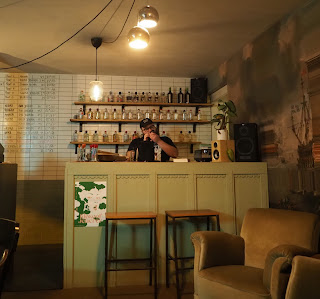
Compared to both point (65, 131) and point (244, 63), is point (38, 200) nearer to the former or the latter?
point (65, 131)

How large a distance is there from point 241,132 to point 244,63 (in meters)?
1.13

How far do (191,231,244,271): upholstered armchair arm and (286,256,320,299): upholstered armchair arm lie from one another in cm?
75

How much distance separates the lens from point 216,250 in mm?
2432

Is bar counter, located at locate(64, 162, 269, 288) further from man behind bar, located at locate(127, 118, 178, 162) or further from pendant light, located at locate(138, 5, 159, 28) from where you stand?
pendant light, located at locate(138, 5, 159, 28)

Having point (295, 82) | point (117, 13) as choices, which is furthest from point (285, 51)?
point (117, 13)

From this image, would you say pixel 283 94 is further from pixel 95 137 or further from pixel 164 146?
pixel 95 137

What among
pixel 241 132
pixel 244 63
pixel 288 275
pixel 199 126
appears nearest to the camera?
pixel 288 275

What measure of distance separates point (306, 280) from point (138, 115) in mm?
3963

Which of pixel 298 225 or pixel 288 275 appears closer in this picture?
pixel 288 275

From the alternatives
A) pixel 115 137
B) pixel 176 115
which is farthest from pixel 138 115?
pixel 176 115

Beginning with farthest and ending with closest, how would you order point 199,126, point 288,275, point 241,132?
point 199,126
point 241,132
point 288,275

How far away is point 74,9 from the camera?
3225mm

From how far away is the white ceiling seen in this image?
3.19 meters

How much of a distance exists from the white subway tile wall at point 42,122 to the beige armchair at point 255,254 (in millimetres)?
3203
